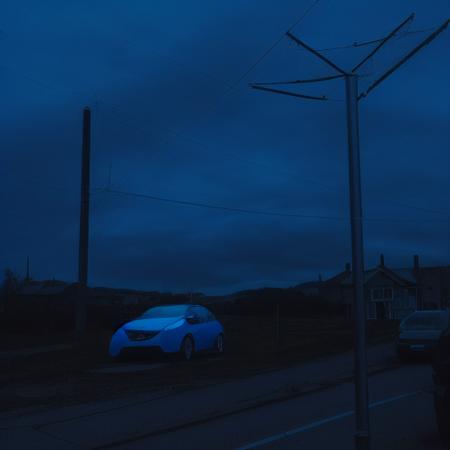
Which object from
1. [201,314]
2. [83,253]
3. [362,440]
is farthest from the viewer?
[83,253]

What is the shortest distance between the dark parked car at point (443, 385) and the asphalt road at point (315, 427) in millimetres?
254

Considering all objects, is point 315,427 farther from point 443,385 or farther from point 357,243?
point 357,243

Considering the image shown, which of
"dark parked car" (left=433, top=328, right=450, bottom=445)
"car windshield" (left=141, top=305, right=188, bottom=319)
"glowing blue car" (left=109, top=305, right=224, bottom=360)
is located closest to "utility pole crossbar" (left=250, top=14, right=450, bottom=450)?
"dark parked car" (left=433, top=328, right=450, bottom=445)

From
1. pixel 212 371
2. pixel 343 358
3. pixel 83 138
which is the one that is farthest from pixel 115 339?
pixel 83 138

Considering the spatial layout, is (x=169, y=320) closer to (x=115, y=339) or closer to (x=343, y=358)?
(x=115, y=339)

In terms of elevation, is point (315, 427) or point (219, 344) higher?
point (219, 344)

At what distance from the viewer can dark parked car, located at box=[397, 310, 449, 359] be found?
56.6 feet

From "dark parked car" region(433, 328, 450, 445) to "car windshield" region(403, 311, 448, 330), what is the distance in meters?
10.8

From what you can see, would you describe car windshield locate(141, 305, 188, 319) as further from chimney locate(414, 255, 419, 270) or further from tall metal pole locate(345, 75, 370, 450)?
chimney locate(414, 255, 419, 270)

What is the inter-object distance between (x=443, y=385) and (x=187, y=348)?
1024 cm

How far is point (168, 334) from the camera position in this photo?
16.4 m

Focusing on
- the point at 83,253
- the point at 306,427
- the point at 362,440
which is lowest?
the point at 306,427

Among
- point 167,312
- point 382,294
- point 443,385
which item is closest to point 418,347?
point 167,312

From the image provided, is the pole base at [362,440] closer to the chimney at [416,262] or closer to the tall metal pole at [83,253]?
the tall metal pole at [83,253]
